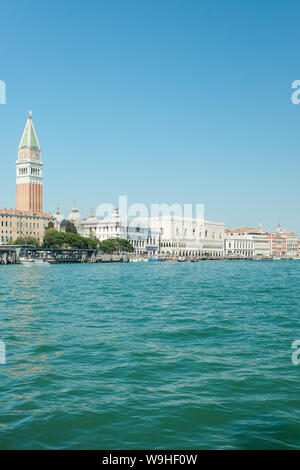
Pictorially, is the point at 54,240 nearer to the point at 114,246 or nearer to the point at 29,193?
the point at 114,246

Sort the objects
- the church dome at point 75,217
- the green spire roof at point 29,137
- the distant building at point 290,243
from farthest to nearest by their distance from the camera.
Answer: the distant building at point 290,243 < the church dome at point 75,217 < the green spire roof at point 29,137

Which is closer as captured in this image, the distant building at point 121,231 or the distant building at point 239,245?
the distant building at point 121,231

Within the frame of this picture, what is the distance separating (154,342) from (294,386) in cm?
379

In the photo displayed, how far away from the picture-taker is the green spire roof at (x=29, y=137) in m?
105

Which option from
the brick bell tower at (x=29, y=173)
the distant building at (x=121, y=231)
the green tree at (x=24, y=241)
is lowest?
the green tree at (x=24, y=241)

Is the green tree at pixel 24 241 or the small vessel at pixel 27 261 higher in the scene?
the green tree at pixel 24 241

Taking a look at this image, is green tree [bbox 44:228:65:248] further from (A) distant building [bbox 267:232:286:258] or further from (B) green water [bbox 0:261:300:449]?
(A) distant building [bbox 267:232:286:258]

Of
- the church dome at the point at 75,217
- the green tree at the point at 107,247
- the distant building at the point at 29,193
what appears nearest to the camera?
the distant building at the point at 29,193

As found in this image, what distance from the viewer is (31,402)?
6.77 metres

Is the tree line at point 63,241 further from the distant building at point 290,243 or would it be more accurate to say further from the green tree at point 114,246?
the distant building at point 290,243

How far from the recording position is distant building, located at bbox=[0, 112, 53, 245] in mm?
87188

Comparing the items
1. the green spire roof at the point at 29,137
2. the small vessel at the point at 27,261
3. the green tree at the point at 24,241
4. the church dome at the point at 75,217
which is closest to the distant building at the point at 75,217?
the church dome at the point at 75,217

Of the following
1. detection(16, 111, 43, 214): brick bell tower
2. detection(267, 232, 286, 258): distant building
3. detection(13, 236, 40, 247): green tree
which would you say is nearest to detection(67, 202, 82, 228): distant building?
detection(16, 111, 43, 214): brick bell tower

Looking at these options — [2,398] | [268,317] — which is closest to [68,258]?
[268,317]
